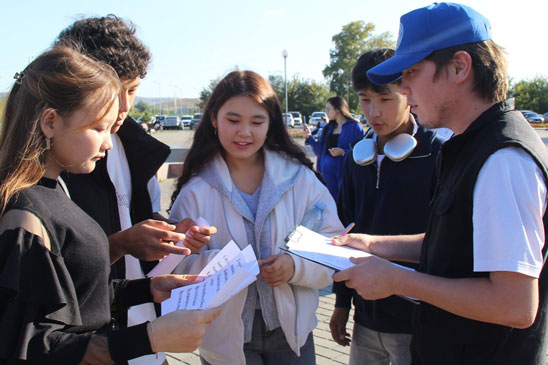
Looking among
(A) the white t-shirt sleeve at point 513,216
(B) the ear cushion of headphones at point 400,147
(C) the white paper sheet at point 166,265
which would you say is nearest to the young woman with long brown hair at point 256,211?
(C) the white paper sheet at point 166,265

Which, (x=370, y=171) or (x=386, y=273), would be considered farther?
(x=370, y=171)

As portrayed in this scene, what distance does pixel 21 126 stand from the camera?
1.37 metres

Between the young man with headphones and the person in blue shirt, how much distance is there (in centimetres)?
407

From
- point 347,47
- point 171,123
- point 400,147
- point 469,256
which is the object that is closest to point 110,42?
point 400,147

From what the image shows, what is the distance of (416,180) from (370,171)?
238 millimetres

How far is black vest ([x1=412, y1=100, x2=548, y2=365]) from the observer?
1.31 m

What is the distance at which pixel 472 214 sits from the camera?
1310 millimetres

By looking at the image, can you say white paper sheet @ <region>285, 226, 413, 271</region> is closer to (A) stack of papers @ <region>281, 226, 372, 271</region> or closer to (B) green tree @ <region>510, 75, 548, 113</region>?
(A) stack of papers @ <region>281, 226, 372, 271</region>

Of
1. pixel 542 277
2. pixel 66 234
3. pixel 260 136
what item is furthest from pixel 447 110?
pixel 66 234

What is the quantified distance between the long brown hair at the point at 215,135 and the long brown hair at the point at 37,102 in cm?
79

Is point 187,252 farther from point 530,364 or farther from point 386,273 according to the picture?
point 530,364

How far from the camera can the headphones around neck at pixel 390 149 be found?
220 cm

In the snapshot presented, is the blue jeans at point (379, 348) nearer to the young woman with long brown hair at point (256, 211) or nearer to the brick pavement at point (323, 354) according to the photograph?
the young woman with long brown hair at point (256, 211)

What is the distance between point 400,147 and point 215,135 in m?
0.94
